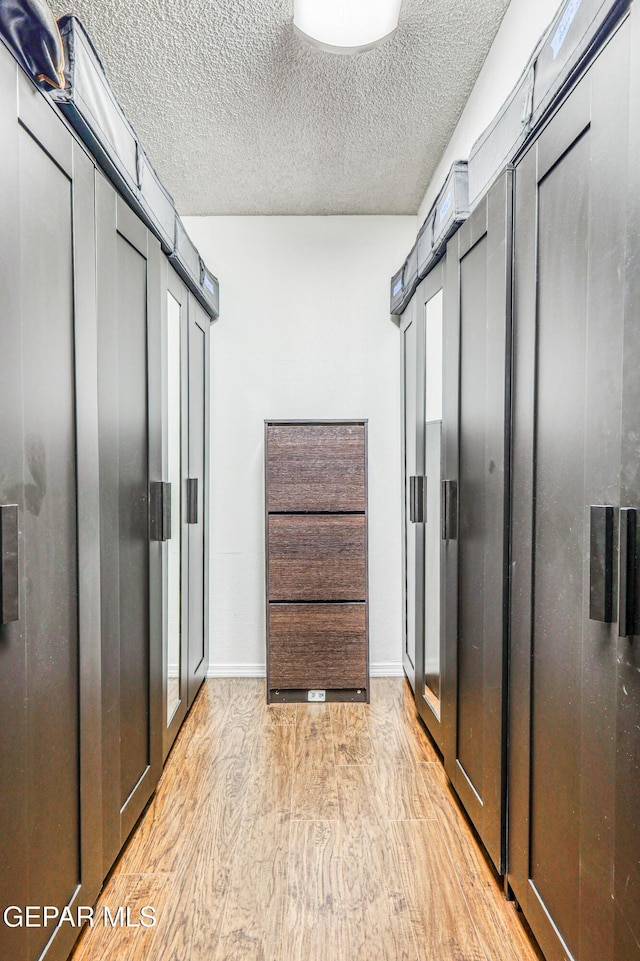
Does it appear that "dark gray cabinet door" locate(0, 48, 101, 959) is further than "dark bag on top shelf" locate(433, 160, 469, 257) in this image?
No

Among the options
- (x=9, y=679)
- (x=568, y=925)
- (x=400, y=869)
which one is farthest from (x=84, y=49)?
(x=400, y=869)

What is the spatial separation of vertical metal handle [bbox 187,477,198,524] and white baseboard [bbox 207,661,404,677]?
996 mm

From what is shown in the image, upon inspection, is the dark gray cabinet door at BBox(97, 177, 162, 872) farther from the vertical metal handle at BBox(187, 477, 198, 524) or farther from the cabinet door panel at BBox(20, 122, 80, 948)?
the vertical metal handle at BBox(187, 477, 198, 524)

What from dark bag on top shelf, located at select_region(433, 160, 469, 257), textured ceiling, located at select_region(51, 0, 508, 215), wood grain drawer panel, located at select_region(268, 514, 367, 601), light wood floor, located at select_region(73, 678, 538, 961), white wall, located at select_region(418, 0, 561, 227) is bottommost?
light wood floor, located at select_region(73, 678, 538, 961)

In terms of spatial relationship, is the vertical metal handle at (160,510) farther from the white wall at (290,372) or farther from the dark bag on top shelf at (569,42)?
the dark bag on top shelf at (569,42)

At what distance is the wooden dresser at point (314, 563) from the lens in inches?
118

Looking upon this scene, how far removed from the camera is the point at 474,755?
1.83m

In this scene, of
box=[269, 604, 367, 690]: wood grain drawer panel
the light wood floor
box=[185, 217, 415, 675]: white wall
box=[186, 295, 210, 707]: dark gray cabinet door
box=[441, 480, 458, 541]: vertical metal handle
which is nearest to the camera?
the light wood floor

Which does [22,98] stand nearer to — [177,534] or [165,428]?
[165,428]

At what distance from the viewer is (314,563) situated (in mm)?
3010

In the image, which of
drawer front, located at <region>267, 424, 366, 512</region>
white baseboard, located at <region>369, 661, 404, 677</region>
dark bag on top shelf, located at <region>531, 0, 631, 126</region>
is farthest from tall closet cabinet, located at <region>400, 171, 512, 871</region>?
white baseboard, located at <region>369, 661, 404, 677</region>

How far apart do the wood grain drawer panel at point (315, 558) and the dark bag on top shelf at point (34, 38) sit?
6.86 ft

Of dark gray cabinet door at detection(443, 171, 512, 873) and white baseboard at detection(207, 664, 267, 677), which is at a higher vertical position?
dark gray cabinet door at detection(443, 171, 512, 873)

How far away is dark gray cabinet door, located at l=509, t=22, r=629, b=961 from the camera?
3.38ft
